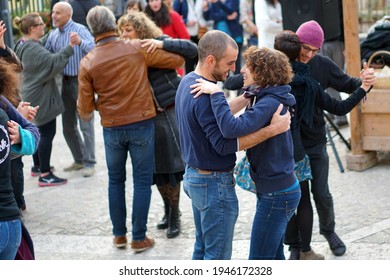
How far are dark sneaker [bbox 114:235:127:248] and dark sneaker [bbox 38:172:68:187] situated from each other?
2029 mm

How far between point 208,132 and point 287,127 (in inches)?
17.0

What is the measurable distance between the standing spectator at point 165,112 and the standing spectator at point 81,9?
297cm

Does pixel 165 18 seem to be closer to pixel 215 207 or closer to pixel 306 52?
pixel 306 52

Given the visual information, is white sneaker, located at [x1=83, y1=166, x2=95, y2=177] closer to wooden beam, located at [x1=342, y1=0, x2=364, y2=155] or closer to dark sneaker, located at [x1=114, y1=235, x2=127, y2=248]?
dark sneaker, located at [x1=114, y1=235, x2=127, y2=248]

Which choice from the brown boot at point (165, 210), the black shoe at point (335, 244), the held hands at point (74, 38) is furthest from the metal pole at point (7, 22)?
the black shoe at point (335, 244)

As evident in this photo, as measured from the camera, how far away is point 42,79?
307 inches

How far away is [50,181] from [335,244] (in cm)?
337

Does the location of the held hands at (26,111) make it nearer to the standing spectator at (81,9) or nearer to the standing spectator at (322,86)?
the standing spectator at (322,86)

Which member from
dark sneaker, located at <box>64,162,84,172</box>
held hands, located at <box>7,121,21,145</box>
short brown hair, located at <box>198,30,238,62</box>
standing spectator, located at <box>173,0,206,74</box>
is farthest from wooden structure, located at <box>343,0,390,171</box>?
held hands, located at <box>7,121,21,145</box>

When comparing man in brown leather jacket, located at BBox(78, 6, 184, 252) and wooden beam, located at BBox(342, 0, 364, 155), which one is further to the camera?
wooden beam, located at BBox(342, 0, 364, 155)

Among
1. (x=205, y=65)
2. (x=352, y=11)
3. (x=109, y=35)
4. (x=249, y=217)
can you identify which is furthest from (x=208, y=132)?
(x=352, y=11)

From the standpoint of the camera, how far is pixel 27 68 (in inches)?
305

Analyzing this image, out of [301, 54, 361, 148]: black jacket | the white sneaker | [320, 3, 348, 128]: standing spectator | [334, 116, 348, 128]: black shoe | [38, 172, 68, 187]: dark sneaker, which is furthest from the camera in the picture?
[334, 116, 348, 128]: black shoe

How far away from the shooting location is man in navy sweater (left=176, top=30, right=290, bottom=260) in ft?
14.6
